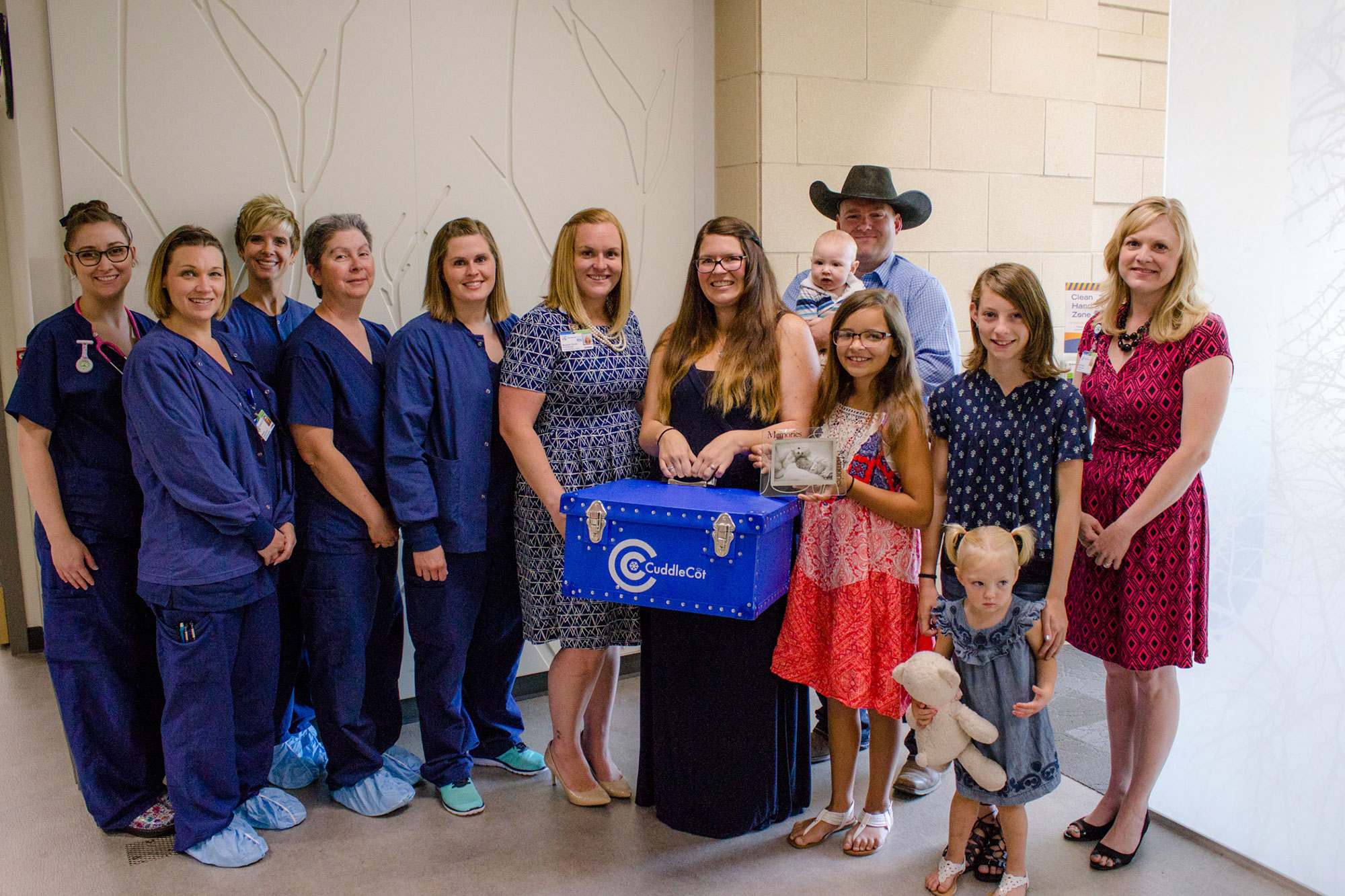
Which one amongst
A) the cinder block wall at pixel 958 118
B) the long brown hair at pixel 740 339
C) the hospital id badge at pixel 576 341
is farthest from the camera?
the cinder block wall at pixel 958 118

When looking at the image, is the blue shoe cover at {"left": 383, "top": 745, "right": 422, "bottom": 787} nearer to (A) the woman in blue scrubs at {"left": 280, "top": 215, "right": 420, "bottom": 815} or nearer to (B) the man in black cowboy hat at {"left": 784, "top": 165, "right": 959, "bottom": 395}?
(A) the woman in blue scrubs at {"left": 280, "top": 215, "right": 420, "bottom": 815}

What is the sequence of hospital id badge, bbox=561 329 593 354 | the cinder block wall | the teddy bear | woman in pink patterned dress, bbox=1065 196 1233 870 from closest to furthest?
the teddy bear < woman in pink patterned dress, bbox=1065 196 1233 870 < hospital id badge, bbox=561 329 593 354 < the cinder block wall

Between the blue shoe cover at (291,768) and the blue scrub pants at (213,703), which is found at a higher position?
the blue scrub pants at (213,703)

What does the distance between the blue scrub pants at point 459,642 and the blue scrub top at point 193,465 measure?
48cm

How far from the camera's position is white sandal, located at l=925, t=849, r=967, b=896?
2424mm

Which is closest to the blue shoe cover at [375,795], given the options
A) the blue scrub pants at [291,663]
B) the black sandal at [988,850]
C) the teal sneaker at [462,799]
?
the teal sneaker at [462,799]

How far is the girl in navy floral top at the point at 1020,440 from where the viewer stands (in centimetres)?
228

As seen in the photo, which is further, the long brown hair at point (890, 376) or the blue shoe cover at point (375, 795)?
the blue shoe cover at point (375, 795)

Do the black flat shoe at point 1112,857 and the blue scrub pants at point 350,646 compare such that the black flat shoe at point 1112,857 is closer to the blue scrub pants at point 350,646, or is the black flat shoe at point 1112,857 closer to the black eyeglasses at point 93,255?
the blue scrub pants at point 350,646

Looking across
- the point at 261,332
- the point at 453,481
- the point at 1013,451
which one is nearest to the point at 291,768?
the point at 453,481

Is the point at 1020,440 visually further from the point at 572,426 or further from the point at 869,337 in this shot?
the point at 572,426

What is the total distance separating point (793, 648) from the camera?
254 centimetres

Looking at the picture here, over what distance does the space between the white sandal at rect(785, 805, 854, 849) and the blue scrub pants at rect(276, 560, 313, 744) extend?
61.6 inches

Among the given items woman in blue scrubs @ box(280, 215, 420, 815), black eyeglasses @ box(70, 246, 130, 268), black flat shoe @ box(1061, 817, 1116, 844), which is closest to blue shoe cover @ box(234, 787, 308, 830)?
woman in blue scrubs @ box(280, 215, 420, 815)
